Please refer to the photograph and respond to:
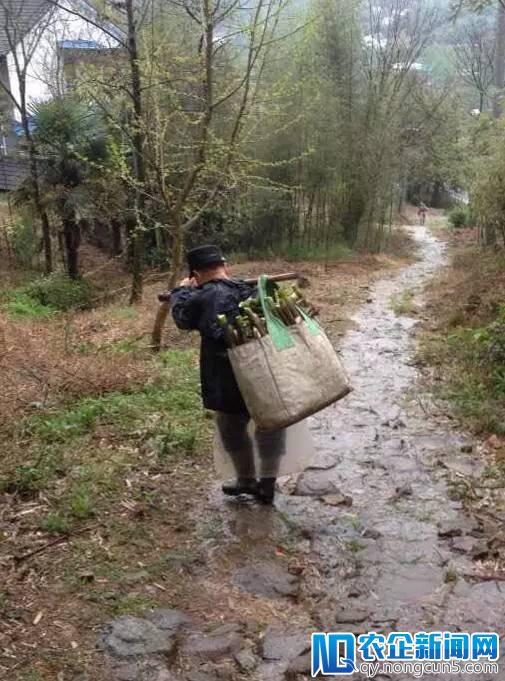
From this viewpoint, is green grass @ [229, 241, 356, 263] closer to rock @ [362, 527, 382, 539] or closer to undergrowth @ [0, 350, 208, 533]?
undergrowth @ [0, 350, 208, 533]

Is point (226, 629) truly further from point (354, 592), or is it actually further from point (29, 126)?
point (29, 126)

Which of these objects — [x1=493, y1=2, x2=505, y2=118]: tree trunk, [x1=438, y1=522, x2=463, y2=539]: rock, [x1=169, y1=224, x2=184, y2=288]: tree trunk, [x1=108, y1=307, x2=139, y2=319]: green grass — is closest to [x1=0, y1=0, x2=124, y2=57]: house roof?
[x1=108, y1=307, x2=139, y2=319]: green grass

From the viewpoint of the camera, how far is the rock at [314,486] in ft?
13.1

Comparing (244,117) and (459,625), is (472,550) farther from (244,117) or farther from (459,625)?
(244,117)

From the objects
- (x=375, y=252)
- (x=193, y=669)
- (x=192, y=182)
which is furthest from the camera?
(x=375, y=252)

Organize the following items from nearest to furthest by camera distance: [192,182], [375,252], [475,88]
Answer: [192,182]
[375,252]
[475,88]

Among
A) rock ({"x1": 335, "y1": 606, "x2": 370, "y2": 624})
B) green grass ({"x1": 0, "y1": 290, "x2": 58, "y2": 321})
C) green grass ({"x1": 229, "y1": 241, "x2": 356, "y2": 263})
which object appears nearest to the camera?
rock ({"x1": 335, "y1": 606, "x2": 370, "y2": 624})

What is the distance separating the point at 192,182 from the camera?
656 cm

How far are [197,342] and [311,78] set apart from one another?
8.92 meters

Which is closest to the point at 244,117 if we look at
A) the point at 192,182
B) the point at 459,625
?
the point at 192,182

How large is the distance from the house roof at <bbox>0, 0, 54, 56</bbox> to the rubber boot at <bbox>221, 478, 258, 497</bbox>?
1137cm

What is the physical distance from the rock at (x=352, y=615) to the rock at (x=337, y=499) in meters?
1.03

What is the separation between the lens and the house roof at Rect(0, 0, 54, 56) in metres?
12.9

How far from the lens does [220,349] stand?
130 inches
